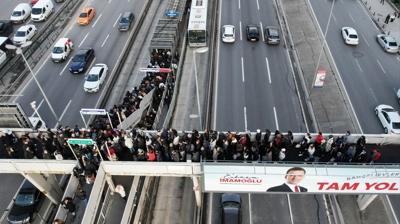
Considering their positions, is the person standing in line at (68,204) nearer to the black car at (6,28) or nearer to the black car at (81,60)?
the black car at (81,60)

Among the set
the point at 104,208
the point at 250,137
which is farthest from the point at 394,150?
the point at 104,208

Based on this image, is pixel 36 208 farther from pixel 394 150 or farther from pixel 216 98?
pixel 394 150

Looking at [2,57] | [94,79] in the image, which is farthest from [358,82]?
[2,57]

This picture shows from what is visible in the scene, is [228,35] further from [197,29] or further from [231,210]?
[231,210]

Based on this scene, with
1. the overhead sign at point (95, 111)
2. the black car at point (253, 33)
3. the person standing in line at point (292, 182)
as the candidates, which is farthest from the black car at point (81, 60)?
the person standing in line at point (292, 182)

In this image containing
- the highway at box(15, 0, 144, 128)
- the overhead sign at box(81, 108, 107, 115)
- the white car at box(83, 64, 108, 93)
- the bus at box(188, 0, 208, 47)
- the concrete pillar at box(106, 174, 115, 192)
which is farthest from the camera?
the bus at box(188, 0, 208, 47)

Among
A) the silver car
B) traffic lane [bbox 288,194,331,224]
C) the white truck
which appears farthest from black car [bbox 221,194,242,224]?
the white truck

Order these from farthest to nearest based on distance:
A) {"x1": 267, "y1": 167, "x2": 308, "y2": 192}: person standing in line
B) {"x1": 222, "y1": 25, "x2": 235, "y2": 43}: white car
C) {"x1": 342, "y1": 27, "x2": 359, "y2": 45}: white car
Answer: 1. {"x1": 342, "y1": 27, "x2": 359, "y2": 45}: white car
2. {"x1": 222, "y1": 25, "x2": 235, "y2": 43}: white car
3. {"x1": 267, "y1": 167, "x2": 308, "y2": 192}: person standing in line

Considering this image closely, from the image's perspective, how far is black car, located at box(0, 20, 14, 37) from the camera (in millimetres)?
46562

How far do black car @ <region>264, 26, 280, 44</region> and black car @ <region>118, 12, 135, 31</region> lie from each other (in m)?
17.2

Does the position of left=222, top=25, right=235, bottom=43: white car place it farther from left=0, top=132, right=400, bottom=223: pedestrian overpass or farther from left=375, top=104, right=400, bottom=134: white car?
left=0, top=132, right=400, bottom=223: pedestrian overpass

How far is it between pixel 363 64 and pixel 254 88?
13598 millimetres

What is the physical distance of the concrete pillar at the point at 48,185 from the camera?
82.6 feet

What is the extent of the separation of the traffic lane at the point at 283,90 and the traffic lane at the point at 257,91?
0.50 meters
